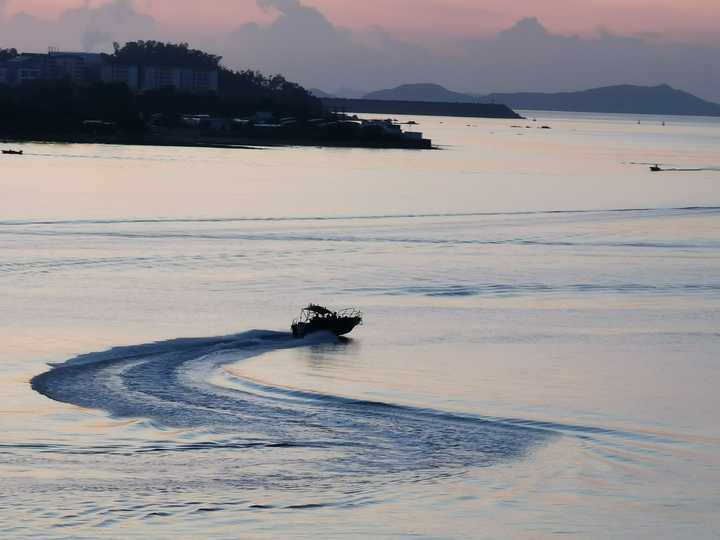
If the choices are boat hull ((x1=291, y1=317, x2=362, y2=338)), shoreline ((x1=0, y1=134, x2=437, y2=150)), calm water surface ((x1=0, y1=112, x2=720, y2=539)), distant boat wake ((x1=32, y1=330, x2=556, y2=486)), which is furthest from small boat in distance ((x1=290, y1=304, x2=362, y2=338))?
shoreline ((x1=0, y1=134, x2=437, y2=150))

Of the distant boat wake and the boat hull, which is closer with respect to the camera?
the distant boat wake

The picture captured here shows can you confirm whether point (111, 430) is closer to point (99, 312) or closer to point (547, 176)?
point (99, 312)

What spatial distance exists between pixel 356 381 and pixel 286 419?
14.8 feet

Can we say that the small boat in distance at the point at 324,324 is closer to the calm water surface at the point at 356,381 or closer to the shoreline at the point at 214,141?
the calm water surface at the point at 356,381

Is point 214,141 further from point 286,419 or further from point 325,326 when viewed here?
point 286,419

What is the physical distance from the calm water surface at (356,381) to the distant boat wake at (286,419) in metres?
0.08

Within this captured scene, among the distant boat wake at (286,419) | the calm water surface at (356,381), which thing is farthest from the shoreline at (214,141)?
the distant boat wake at (286,419)

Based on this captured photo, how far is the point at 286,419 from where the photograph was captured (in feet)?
86.0

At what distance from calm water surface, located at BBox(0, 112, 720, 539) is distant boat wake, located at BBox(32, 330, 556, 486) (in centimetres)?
8

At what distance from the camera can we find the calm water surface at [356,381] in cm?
2109

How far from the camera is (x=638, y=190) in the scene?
352 ft

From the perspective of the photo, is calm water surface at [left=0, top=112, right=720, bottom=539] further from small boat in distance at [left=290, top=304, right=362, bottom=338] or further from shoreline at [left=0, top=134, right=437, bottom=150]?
shoreline at [left=0, top=134, right=437, bottom=150]

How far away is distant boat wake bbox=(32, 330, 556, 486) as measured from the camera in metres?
23.6

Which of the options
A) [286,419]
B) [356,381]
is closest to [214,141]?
[356,381]
